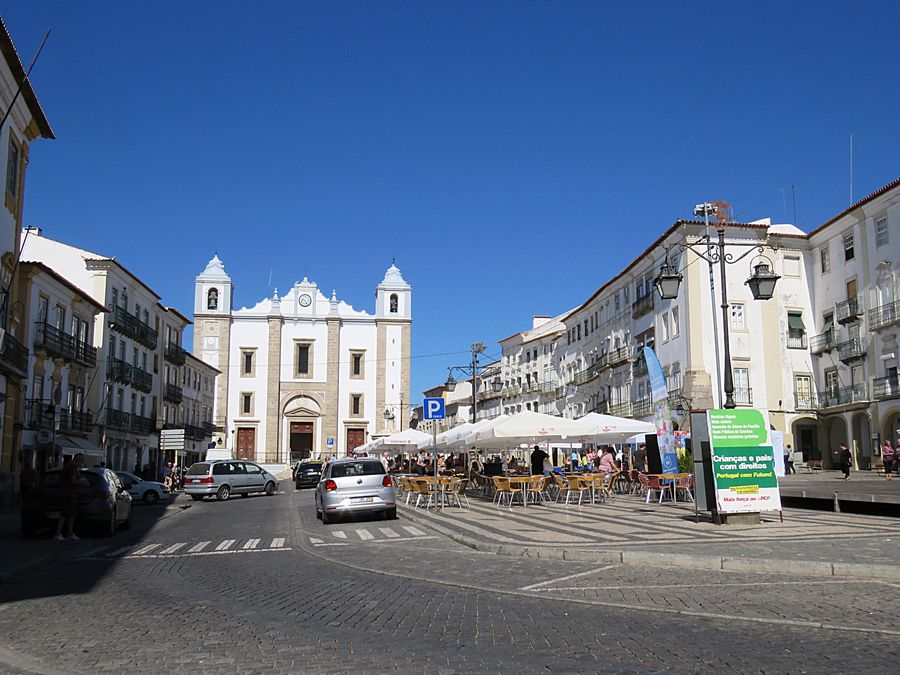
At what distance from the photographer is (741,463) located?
15.1 metres

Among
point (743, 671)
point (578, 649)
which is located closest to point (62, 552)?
point (578, 649)

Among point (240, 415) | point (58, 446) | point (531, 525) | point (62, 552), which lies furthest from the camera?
point (240, 415)

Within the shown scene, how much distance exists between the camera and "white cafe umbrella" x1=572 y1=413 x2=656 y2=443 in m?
23.7

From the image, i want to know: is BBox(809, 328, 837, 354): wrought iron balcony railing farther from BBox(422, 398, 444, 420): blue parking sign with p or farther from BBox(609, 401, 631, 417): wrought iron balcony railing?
BBox(422, 398, 444, 420): blue parking sign with p

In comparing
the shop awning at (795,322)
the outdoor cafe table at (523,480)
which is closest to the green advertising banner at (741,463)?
the outdoor cafe table at (523,480)

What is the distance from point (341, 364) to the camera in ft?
239

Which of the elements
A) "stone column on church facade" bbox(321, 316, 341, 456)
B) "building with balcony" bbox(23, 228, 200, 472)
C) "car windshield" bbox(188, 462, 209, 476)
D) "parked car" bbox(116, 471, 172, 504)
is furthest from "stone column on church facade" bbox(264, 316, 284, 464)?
"parked car" bbox(116, 471, 172, 504)

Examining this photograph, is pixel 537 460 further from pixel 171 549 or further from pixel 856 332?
pixel 856 332

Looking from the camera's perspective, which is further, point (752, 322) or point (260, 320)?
point (260, 320)

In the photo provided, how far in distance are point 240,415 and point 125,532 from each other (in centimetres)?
5300

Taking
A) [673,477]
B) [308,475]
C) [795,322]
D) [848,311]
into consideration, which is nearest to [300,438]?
[308,475]

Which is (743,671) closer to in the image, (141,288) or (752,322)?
(752,322)

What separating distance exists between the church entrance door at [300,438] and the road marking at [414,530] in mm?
54885

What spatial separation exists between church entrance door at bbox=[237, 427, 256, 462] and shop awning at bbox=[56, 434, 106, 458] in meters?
28.1
